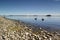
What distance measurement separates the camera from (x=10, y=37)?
50.7 ft

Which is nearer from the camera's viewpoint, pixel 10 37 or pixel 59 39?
pixel 10 37

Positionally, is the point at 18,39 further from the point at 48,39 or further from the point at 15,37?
the point at 48,39

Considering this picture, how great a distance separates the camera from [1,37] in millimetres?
14758

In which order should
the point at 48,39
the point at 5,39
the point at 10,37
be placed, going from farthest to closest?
the point at 48,39 < the point at 10,37 < the point at 5,39

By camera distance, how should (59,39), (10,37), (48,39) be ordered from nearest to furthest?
(10,37) < (48,39) < (59,39)

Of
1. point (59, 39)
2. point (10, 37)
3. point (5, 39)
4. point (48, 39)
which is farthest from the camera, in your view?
point (59, 39)

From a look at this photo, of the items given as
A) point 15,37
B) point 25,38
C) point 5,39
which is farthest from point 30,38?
point 5,39

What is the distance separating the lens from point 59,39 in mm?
17906

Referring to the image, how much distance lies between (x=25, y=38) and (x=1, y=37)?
2.42 meters

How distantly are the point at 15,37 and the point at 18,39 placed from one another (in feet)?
1.79

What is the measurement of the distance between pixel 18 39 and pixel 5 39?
1347 millimetres

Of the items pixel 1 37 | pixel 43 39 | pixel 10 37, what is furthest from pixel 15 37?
pixel 43 39

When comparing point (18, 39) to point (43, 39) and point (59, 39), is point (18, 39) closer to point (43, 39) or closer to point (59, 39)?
point (43, 39)

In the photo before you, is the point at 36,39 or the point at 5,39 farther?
the point at 36,39
